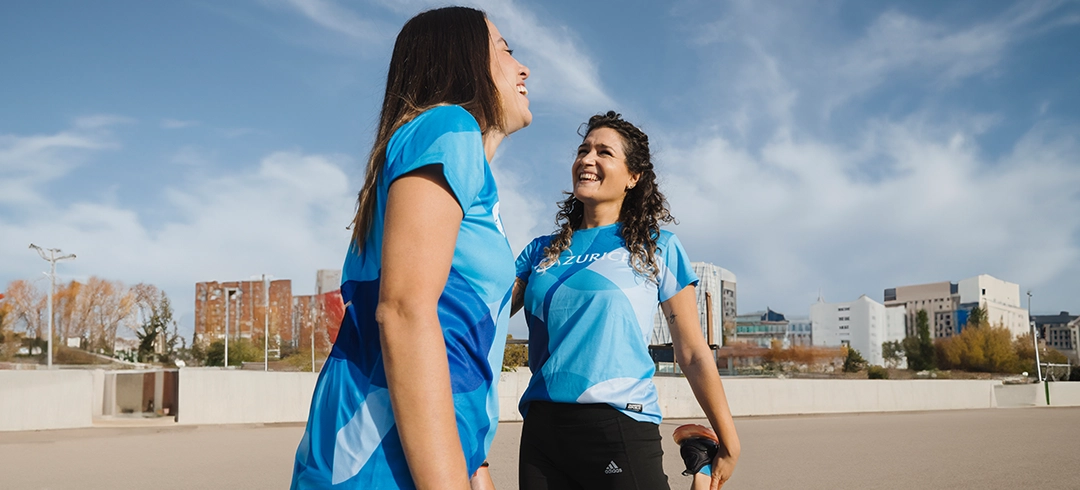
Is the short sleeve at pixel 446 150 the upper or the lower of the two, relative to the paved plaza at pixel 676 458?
upper

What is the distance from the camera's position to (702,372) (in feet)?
9.78

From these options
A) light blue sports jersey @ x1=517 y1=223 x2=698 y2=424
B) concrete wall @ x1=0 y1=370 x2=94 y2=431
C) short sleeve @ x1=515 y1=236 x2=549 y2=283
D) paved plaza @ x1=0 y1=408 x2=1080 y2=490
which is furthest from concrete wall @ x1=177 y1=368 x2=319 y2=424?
light blue sports jersey @ x1=517 y1=223 x2=698 y2=424

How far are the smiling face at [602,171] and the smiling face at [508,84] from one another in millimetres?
1608

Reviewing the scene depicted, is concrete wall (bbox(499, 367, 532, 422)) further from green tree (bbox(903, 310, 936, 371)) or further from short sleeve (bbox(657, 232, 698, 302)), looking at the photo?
green tree (bbox(903, 310, 936, 371))

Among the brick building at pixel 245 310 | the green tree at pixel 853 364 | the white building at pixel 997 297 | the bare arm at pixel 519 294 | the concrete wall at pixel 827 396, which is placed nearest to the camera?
the bare arm at pixel 519 294

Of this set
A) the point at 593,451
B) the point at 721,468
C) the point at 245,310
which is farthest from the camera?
the point at 245,310

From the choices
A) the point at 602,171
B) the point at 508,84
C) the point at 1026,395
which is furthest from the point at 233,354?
the point at 508,84

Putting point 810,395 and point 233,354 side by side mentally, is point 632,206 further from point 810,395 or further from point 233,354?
point 233,354

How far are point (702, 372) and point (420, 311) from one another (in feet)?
6.62

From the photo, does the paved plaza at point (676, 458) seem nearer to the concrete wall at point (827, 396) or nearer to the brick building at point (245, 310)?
the concrete wall at point (827, 396)

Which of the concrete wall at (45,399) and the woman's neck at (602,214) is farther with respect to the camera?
the concrete wall at (45,399)

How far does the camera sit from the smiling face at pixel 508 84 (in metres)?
1.50

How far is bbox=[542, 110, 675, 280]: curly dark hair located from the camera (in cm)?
308

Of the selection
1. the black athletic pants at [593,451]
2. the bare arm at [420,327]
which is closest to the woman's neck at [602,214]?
the black athletic pants at [593,451]
